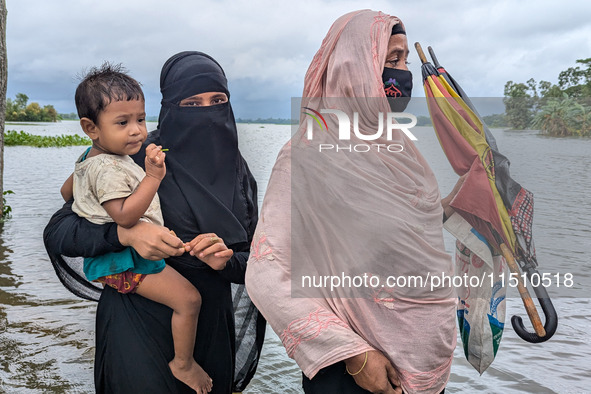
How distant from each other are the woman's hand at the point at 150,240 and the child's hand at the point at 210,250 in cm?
4

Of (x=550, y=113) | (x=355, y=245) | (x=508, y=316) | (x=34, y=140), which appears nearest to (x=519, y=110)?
(x=550, y=113)

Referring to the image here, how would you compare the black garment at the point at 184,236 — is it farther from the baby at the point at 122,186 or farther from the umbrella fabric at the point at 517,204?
the umbrella fabric at the point at 517,204

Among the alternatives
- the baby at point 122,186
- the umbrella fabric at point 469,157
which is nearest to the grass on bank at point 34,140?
the baby at point 122,186

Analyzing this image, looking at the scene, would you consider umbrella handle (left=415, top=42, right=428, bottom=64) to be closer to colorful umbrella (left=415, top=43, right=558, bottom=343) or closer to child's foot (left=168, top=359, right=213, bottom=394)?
colorful umbrella (left=415, top=43, right=558, bottom=343)

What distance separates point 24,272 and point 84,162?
408 cm

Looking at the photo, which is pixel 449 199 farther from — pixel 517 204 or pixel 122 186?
pixel 122 186

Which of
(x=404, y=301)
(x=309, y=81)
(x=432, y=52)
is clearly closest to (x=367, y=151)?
(x=309, y=81)

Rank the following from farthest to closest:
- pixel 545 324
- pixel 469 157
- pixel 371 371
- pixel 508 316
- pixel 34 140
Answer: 1. pixel 34 140
2. pixel 508 316
3. pixel 469 157
4. pixel 545 324
5. pixel 371 371

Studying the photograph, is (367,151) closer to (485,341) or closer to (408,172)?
(408,172)

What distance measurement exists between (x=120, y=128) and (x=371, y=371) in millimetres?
916

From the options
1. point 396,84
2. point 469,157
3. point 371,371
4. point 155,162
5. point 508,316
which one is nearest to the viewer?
point 371,371

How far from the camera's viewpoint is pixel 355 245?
1555mm

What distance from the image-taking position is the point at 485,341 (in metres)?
1.93

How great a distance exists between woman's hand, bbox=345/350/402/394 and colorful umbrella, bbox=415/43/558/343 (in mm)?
556
